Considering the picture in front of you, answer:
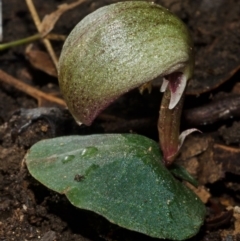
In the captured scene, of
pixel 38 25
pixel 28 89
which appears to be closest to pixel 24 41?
pixel 38 25

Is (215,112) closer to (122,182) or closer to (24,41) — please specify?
(122,182)

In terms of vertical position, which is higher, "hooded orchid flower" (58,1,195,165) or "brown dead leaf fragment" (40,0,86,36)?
"hooded orchid flower" (58,1,195,165)

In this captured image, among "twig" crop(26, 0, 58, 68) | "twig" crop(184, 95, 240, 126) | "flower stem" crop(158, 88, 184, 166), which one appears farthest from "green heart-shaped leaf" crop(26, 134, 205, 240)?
"twig" crop(26, 0, 58, 68)

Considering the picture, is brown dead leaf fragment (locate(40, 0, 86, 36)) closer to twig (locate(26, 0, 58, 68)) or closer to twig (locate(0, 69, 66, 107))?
twig (locate(26, 0, 58, 68))

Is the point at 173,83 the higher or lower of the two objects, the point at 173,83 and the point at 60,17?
the higher

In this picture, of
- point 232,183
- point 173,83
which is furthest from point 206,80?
point 173,83

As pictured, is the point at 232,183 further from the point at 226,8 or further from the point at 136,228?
the point at 226,8

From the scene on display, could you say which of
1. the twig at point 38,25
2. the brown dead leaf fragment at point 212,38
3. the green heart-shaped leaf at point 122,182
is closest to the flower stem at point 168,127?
the green heart-shaped leaf at point 122,182

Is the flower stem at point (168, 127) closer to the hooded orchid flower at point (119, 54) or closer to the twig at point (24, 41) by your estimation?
the hooded orchid flower at point (119, 54)
